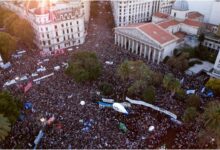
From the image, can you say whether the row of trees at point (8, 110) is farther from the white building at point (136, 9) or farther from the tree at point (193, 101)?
the white building at point (136, 9)

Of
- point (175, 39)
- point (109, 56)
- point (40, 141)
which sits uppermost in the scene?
point (175, 39)

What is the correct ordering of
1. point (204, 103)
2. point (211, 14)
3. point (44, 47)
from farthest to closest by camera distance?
1. point (211, 14)
2. point (44, 47)
3. point (204, 103)

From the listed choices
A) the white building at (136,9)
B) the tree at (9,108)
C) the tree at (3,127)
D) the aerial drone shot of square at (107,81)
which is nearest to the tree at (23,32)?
the aerial drone shot of square at (107,81)

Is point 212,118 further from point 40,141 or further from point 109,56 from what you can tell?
point 109,56

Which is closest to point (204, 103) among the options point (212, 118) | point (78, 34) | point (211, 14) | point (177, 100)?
point (177, 100)

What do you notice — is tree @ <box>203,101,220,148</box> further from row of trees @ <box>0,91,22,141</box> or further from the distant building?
row of trees @ <box>0,91,22,141</box>

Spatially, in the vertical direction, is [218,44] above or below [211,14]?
below

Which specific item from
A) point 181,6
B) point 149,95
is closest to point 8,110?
point 149,95
